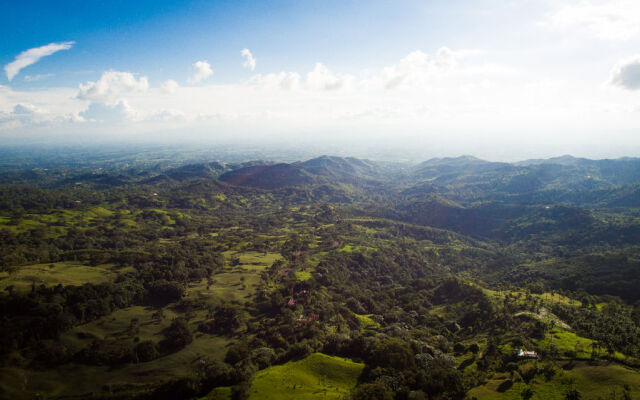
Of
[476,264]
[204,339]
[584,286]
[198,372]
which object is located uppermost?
[198,372]

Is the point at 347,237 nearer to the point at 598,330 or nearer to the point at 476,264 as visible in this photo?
the point at 476,264

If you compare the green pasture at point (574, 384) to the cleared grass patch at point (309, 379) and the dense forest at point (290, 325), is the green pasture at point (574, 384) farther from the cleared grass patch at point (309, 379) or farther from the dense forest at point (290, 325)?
the cleared grass patch at point (309, 379)

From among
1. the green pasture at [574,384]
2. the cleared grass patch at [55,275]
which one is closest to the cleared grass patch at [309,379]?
the green pasture at [574,384]

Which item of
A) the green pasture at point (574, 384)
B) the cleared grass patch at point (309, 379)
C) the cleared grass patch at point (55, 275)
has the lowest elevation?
the cleared grass patch at point (309, 379)

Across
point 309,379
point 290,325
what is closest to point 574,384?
point 309,379

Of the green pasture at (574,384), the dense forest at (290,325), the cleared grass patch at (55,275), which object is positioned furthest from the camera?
the cleared grass patch at (55,275)

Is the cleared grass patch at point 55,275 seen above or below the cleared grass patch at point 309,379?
above

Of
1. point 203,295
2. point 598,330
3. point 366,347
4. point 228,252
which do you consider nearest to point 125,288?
point 203,295

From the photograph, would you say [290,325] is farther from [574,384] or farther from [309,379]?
[574,384]
